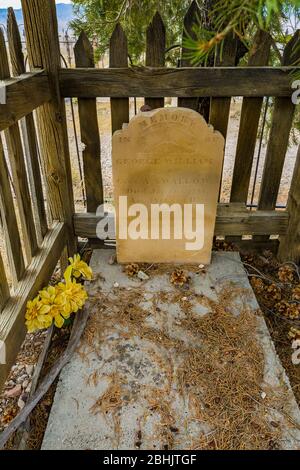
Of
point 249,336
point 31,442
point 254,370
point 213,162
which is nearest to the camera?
point 31,442

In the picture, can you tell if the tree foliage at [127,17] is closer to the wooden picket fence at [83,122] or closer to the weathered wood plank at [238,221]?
the wooden picket fence at [83,122]

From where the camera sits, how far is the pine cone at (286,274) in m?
2.95

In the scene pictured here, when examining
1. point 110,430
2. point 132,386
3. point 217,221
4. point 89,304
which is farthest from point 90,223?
point 110,430

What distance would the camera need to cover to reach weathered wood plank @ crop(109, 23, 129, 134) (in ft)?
7.56

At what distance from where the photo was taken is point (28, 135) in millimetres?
2186

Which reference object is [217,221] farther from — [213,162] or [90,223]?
[90,223]

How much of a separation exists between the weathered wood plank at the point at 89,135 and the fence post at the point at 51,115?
0.15 meters

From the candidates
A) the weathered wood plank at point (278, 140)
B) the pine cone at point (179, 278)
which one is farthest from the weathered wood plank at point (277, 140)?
the pine cone at point (179, 278)

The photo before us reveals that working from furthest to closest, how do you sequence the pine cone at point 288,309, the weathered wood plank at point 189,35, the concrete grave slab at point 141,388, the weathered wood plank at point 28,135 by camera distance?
1. the pine cone at point 288,309
2. the weathered wood plank at point 189,35
3. the weathered wood plank at point 28,135
4. the concrete grave slab at point 141,388

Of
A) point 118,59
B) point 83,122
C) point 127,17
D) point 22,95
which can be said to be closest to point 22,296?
point 22,95

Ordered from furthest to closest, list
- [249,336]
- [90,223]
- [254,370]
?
[90,223], [249,336], [254,370]

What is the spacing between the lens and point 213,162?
2.52m
